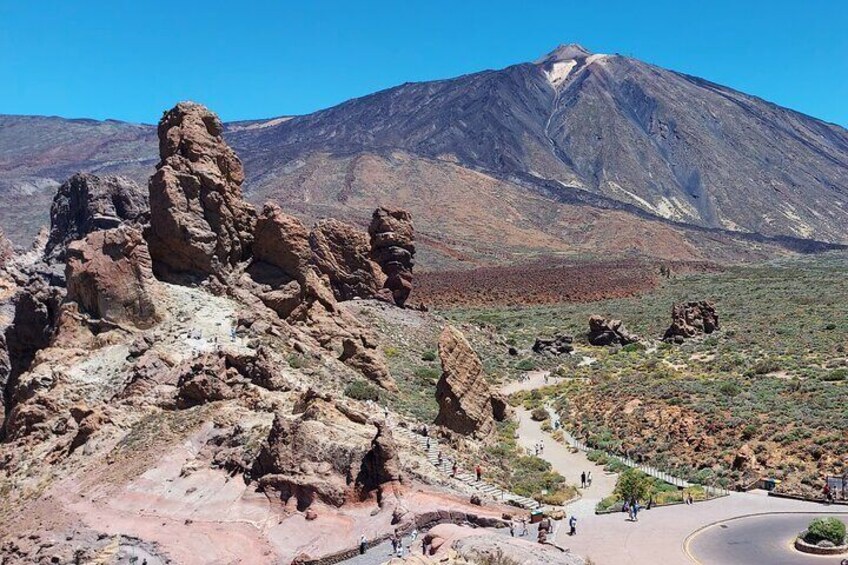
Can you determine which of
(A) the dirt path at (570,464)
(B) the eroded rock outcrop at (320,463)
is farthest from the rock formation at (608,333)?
(B) the eroded rock outcrop at (320,463)

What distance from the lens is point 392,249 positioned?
5184 cm

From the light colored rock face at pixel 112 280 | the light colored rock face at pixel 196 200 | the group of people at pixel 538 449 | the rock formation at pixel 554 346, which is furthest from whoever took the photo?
the rock formation at pixel 554 346

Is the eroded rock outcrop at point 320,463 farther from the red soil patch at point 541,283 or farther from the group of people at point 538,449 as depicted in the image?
the red soil patch at point 541,283

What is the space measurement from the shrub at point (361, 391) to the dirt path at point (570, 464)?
19.3 ft

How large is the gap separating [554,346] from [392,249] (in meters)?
12.7

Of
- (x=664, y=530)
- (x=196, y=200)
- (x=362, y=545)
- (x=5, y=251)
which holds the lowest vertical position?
(x=362, y=545)

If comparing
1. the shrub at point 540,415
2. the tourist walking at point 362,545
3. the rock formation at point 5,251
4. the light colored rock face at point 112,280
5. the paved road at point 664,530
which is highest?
the rock formation at point 5,251

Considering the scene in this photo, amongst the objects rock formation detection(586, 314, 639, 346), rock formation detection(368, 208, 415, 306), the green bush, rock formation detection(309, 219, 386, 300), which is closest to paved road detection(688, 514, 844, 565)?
the green bush

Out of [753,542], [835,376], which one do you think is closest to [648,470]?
[753,542]

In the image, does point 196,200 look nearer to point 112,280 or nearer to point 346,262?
point 112,280

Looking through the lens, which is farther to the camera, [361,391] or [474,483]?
[361,391]

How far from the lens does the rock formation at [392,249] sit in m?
51.6

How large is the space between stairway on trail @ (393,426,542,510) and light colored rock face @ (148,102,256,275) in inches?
505

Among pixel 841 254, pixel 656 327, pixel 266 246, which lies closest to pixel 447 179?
pixel 841 254
